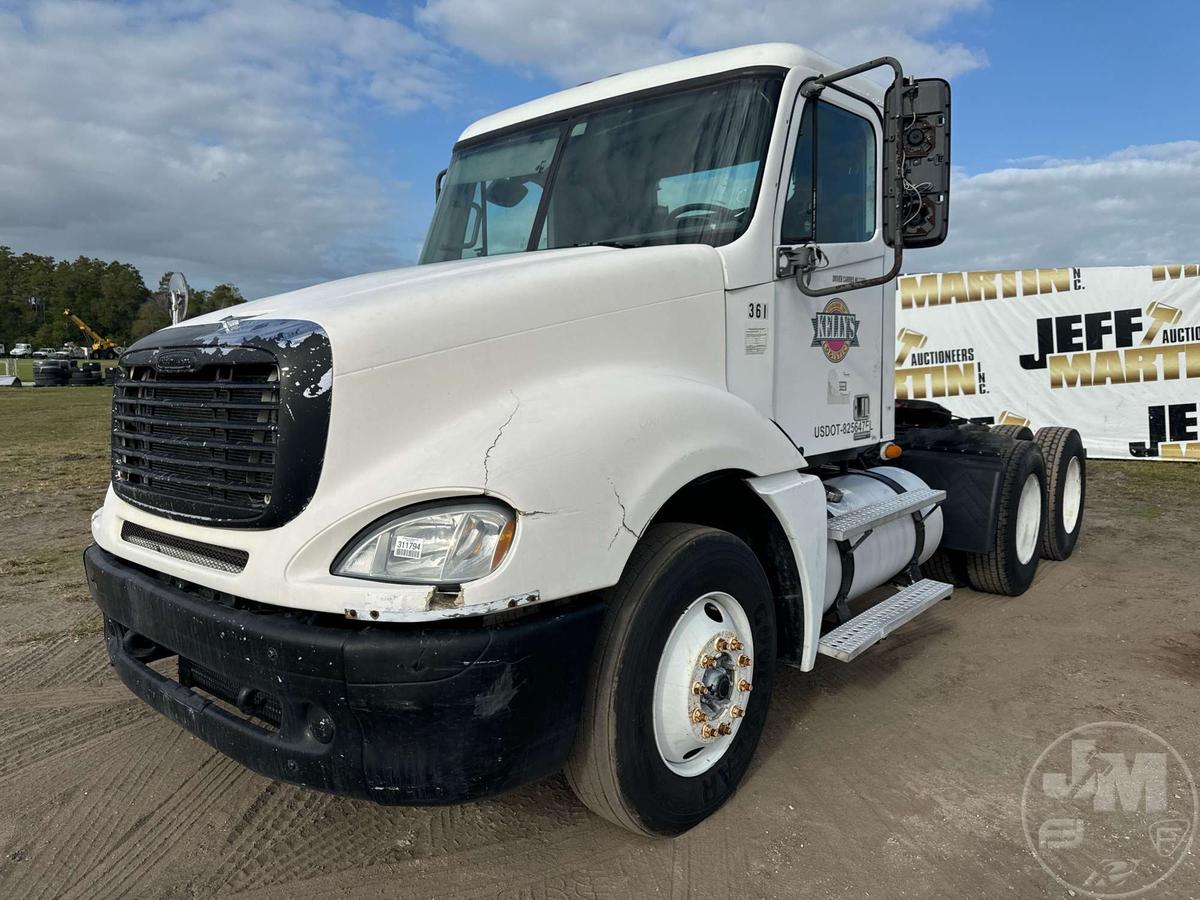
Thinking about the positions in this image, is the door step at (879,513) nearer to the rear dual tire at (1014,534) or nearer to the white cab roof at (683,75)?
the rear dual tire at (1014,534)

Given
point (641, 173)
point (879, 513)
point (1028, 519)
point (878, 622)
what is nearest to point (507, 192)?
point (641, 173)

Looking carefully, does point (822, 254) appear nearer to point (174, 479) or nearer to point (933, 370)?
point (174, 479)

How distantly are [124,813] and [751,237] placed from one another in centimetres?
326

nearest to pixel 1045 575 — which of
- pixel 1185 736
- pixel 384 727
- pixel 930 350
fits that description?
pixel 1185 736

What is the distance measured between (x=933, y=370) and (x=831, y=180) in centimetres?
1182

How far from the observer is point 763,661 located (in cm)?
314

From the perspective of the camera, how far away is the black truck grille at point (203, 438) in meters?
2.38

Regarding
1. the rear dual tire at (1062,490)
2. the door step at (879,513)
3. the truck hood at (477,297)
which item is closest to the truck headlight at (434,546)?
the truck hood at (477,297)

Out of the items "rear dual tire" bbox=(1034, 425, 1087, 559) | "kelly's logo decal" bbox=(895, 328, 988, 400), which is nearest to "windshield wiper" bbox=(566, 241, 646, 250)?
"rear dual tire" bbox=(1034, 425, 1087, 559)

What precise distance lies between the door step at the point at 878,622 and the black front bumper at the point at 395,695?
4.77 ft

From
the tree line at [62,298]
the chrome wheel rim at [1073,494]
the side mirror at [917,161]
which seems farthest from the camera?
the tree line at [62,298]

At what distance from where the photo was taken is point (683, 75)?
368 centimetres

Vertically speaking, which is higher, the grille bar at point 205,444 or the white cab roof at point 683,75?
the white cab roof at point 683,75

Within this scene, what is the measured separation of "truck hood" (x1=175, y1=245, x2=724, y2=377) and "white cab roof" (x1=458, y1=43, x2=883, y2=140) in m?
0.93
